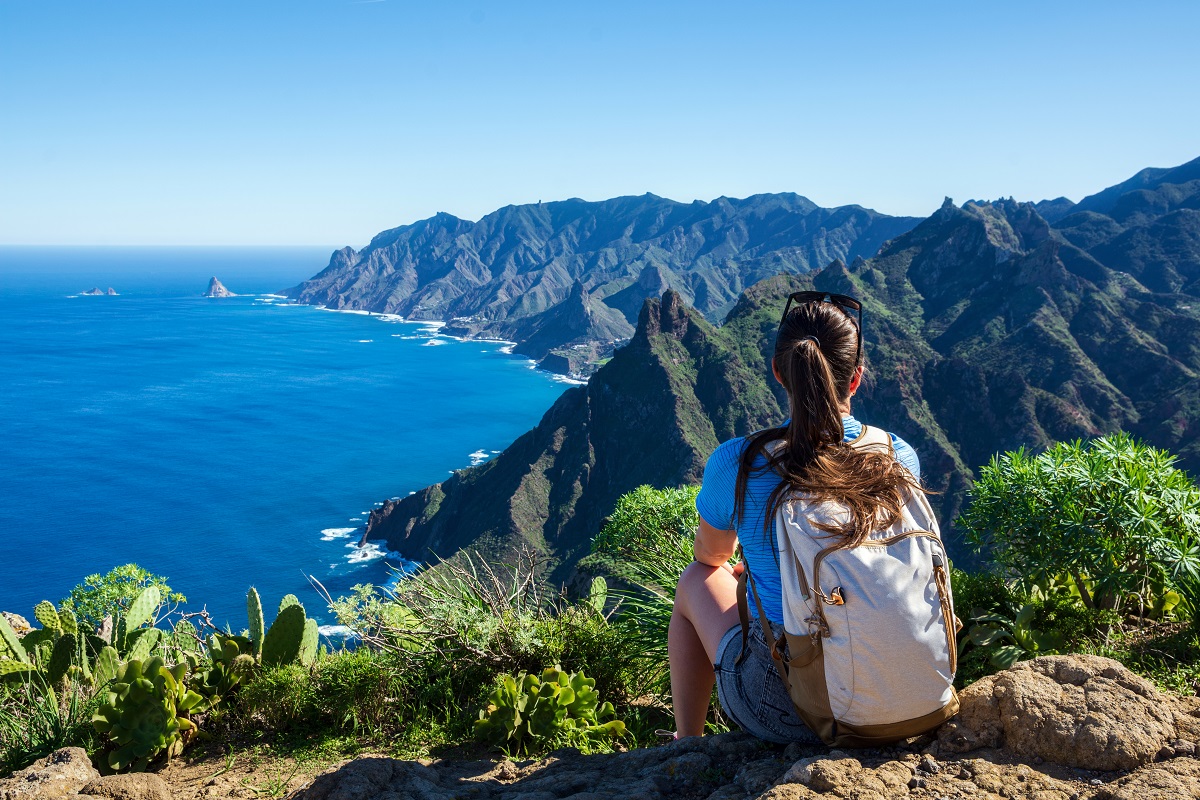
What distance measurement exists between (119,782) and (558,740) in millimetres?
1854

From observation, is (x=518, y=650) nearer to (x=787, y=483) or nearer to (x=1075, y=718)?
(x=787, y=483)

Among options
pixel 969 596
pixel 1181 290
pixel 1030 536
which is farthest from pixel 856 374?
pixel 1181 290

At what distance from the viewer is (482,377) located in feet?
496

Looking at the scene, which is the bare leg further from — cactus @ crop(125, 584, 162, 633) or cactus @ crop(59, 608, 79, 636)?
cactus @ crop(59, 608, 79, 636)

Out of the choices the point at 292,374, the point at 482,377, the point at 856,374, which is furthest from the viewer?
the point at 482,377

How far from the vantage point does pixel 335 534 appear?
241ft

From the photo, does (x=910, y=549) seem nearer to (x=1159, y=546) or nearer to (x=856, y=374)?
(x=856, y=374)

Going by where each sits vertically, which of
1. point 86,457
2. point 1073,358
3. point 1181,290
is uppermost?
point 1181,290

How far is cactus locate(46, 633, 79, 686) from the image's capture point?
4.22m

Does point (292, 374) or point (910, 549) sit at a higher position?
point (910, 549)

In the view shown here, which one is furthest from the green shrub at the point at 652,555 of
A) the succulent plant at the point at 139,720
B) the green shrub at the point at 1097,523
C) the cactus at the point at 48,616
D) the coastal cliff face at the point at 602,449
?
the coastal cliff face at the point at 602,449

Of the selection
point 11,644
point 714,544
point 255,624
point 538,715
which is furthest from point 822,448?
point 11,644

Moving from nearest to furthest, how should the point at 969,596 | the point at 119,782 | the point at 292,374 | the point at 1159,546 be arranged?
1. the point at 119,782
2. the point at 1159,546
3. the point at 969,596
4. the point at 292,374

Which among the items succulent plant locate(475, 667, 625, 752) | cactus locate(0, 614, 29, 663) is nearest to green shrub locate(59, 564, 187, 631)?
cactus locate(0, 614, 29, 663)
